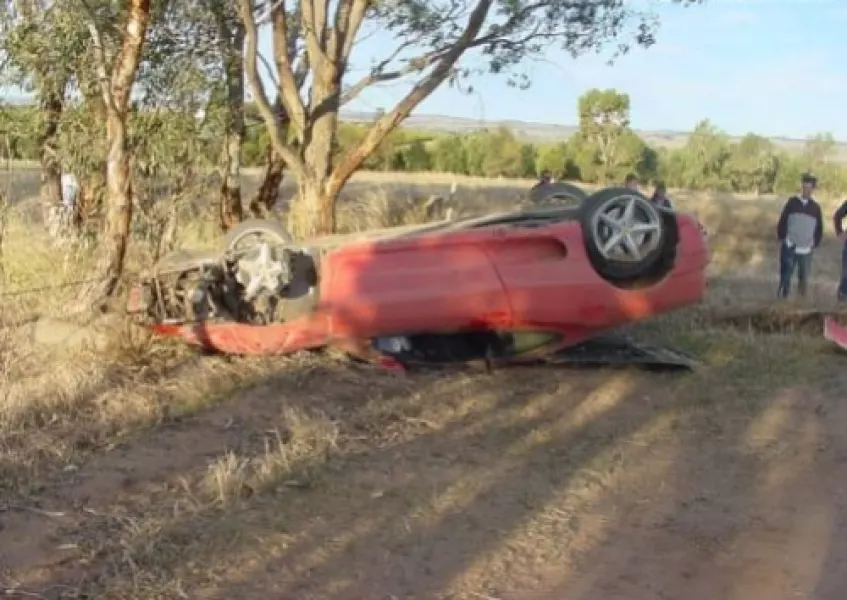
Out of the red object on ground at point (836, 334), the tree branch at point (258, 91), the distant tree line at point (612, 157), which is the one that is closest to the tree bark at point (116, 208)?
the tree branch at point (258, 91)

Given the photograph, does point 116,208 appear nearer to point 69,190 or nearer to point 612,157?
point 69,190

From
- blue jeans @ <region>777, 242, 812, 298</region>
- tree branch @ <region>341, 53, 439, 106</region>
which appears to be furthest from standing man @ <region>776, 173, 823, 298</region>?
tree branch @ <region>341, 53, 439, 106</region>

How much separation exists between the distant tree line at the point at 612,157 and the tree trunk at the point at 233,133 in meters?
22.8

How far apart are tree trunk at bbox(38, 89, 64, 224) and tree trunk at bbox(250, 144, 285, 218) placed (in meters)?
2.30

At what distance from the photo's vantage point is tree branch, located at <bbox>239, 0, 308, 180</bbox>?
10.1 meters

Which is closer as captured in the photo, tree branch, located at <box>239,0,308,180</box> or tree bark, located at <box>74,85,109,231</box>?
tree bark, located at <box>74,85,109,231</box>

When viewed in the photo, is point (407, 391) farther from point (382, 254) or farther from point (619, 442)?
point (619, 442)

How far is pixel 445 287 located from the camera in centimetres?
733

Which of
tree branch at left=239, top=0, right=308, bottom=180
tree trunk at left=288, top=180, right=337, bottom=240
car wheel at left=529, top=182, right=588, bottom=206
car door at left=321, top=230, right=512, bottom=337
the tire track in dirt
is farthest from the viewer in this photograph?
tree trunk at left=288, top=180, right=337, bottom=240

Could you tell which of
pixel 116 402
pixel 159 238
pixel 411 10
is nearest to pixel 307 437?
pixel 116 402

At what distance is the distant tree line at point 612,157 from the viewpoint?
2039 inches

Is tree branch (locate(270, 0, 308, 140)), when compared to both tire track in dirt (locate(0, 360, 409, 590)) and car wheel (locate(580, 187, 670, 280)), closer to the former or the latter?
car wheel (locate(580, 187, 670, 280))

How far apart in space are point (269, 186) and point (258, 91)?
2710 mm

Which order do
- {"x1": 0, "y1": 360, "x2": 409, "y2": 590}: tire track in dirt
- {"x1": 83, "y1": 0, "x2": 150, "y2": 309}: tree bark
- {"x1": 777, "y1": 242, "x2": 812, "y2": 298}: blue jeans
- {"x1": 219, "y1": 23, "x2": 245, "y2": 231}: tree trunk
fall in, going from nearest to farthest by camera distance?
{"x1": 0, "y1": 360, "x2": 409, "y2": 590}: tire track in dirt
{"x1": 83, "y1": 0, "x2": 150, "y2": 309}: tree bark
{"x1": 219, "y1": 23, "x2": 245, "y2": 231}: tree trunk
{"x1": 777, "y1": 242, "x2": 812, "y2": 298}: blue jeans
